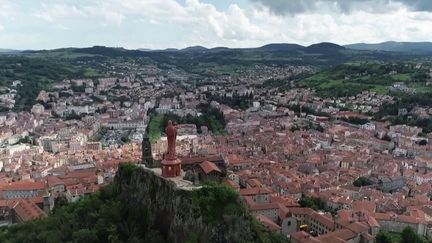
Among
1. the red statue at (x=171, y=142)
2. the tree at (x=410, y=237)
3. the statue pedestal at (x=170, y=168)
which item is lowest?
the tree at (x=410, y=237)

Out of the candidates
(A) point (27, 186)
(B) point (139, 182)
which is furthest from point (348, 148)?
(B) point (139, 182)

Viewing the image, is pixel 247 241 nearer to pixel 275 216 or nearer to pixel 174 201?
pixel 174 201

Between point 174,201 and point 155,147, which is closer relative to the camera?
point 174,201

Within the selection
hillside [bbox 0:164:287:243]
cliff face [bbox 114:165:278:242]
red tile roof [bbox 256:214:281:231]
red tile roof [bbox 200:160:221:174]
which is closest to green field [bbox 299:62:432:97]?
red tile roof [bbox 200:160:221:174]

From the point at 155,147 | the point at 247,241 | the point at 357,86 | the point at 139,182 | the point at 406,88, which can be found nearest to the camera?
the point at 247,241

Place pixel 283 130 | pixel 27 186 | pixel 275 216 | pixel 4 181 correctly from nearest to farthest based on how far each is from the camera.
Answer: pixel 275 216, pixel 27 186, pixel 4 181, pixel 283 130

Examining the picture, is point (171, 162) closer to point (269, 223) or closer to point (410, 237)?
point (269, 223)

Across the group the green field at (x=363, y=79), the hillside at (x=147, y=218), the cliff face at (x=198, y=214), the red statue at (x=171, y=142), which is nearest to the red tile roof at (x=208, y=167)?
the hillside at (x=147, y=218)

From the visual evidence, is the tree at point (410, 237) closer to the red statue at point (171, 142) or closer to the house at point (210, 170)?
the house at point (210, 170)

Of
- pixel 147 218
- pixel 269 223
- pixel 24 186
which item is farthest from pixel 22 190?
pixel 147 218
